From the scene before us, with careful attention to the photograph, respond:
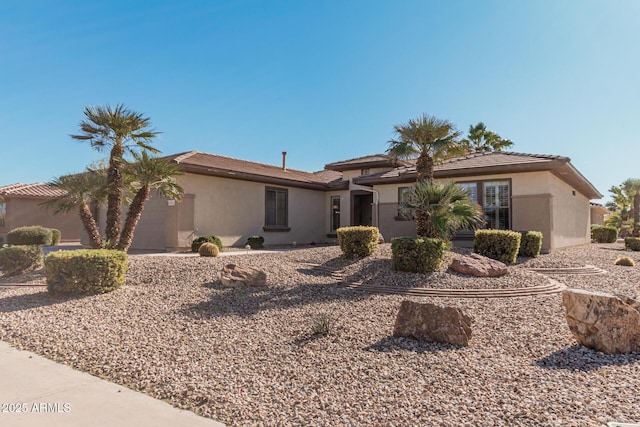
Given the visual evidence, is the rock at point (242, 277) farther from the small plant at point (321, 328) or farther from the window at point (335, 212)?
the window at point (335, 212)

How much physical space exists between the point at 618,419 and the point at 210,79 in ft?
47.4

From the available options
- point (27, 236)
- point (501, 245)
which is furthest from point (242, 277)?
point (27, 236)

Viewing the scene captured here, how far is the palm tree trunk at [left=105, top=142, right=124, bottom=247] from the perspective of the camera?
10.2 m

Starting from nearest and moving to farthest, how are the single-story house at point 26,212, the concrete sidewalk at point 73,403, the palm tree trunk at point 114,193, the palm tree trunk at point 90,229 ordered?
the concrete sidewalk at point 73,403, the palm tree trunk at point 90,229, the palm tree trunk at point 114,193, the single-story house at point 26,212

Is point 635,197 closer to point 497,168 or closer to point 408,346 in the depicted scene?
point 497,168

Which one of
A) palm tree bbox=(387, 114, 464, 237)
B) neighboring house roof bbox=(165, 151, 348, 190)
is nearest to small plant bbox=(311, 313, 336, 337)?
palm tree bbox=(387, 114, 464, 237)

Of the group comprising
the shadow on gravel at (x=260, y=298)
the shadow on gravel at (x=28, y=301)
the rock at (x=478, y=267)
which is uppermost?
the rock at (x=478, y=267)

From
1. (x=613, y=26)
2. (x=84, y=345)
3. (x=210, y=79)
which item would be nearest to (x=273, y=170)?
(x=210, y=79)

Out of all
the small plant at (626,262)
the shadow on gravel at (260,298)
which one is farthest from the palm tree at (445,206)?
the small plant at (626,262)

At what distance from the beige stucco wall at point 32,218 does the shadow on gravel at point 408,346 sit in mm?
24046

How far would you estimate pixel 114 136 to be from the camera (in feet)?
33.8

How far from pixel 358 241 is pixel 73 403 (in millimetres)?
7889

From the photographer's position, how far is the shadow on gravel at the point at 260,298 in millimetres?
6523

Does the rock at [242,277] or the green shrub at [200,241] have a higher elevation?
the green shrub at [200,241]
